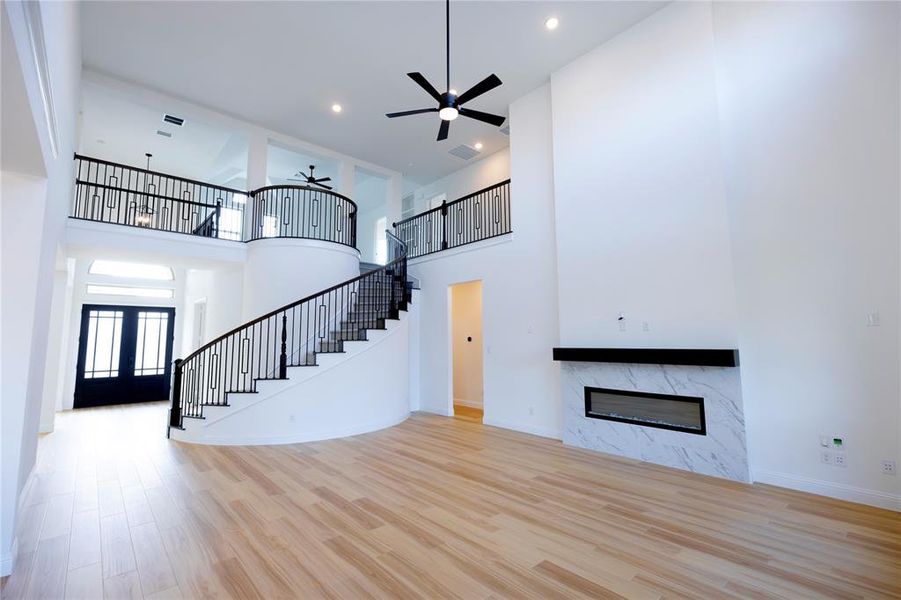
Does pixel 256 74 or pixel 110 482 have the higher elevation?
pixel 256 74

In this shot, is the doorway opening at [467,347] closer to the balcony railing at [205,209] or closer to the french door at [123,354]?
the balcony railing at [205,209]

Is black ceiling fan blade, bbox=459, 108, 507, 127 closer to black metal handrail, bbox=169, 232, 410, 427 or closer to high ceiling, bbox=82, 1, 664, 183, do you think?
high ceiling, bbox=82, 1, 664, 183

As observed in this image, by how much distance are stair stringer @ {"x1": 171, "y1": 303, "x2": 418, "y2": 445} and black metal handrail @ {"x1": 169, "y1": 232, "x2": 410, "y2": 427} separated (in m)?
0.28

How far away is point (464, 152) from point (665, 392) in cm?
673

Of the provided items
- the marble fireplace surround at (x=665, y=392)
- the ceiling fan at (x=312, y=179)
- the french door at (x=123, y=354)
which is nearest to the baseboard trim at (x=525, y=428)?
the marble fireplace surround at (x=665, y=392)

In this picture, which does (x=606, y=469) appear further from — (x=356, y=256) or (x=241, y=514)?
(x=356, y=256)

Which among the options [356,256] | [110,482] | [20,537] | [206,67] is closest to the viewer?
[20,537]

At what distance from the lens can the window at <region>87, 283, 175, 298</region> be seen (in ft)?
29.2

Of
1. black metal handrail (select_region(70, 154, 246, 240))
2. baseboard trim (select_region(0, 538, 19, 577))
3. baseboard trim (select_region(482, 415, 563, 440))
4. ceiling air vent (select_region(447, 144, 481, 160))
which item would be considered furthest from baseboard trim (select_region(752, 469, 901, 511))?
black metal handrail (select_region(70, 154, 246, 240))

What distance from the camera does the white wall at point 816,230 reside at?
347 cm

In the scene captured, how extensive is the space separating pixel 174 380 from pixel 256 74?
4972 millimetres

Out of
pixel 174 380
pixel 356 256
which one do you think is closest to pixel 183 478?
pixel 174 380

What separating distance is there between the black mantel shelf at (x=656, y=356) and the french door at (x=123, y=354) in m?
9.56

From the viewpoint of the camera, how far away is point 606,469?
4.39 metres
